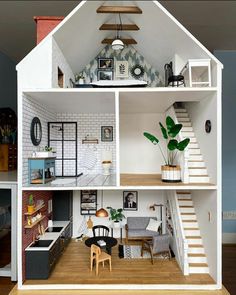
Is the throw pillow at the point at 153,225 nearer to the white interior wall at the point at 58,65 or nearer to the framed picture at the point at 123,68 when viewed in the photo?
the framed picture at the point at 123,68

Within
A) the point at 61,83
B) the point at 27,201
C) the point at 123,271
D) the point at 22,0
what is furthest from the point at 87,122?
the point at 123,271

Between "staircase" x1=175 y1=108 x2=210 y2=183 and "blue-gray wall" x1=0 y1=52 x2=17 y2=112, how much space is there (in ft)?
16.1

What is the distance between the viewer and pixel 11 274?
395 centimetres

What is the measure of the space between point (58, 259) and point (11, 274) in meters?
0.91

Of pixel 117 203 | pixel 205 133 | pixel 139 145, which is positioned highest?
pixel 205 133

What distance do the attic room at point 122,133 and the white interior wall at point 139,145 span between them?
21mm

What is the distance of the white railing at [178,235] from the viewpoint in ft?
10.8

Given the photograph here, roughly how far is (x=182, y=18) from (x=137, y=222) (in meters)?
4.10

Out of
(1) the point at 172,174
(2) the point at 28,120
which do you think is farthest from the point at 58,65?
(1) the point at 172,174

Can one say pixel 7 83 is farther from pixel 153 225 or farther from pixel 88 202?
pixel 153 225

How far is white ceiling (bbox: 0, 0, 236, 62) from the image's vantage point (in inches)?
161

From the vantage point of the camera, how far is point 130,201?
4.83m

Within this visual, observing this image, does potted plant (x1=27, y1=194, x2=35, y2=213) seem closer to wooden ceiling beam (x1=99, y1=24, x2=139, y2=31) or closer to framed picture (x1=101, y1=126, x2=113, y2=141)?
framed picture (x1=101, y1=126, x2=113, y2=141)

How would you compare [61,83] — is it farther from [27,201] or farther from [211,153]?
[211,153]
